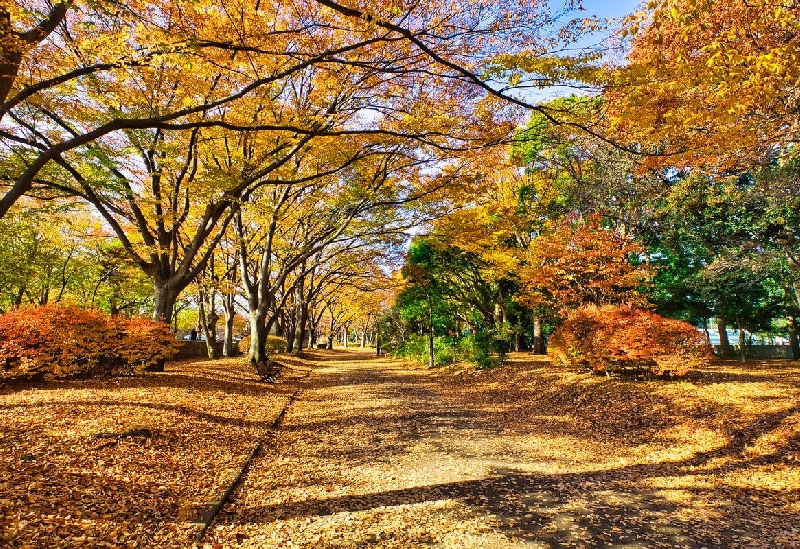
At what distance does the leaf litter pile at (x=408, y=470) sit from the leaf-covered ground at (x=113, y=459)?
0.03m

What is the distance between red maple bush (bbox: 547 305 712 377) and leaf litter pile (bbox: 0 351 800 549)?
0.68 metres

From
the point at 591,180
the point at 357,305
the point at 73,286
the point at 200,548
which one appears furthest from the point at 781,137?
the point at 357,305

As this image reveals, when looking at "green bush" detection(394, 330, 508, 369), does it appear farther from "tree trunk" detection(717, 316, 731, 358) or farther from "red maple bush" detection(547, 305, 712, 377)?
"tree trunk" detection(717, 316, 731, 358)

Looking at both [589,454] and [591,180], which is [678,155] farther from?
[591,180]

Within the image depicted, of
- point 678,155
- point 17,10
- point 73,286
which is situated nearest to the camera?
point 17,10

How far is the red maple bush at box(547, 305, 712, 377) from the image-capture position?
10.4 m

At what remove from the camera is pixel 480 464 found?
21.4ft

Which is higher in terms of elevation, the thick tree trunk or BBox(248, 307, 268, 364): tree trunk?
the thick tree trunk

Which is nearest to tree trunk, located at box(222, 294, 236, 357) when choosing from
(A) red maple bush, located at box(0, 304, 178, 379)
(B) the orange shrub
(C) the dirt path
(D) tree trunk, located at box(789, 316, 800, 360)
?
(B) the orange shrub

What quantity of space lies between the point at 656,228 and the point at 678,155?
1162 centimetres

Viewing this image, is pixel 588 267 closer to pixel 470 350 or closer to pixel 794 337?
pixel 470 350

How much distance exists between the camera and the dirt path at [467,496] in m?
4.22

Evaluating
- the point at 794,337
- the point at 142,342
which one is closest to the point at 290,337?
the point at 142,342

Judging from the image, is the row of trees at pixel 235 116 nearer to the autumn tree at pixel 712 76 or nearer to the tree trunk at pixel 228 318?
the autumn tree at pixel 712 76
